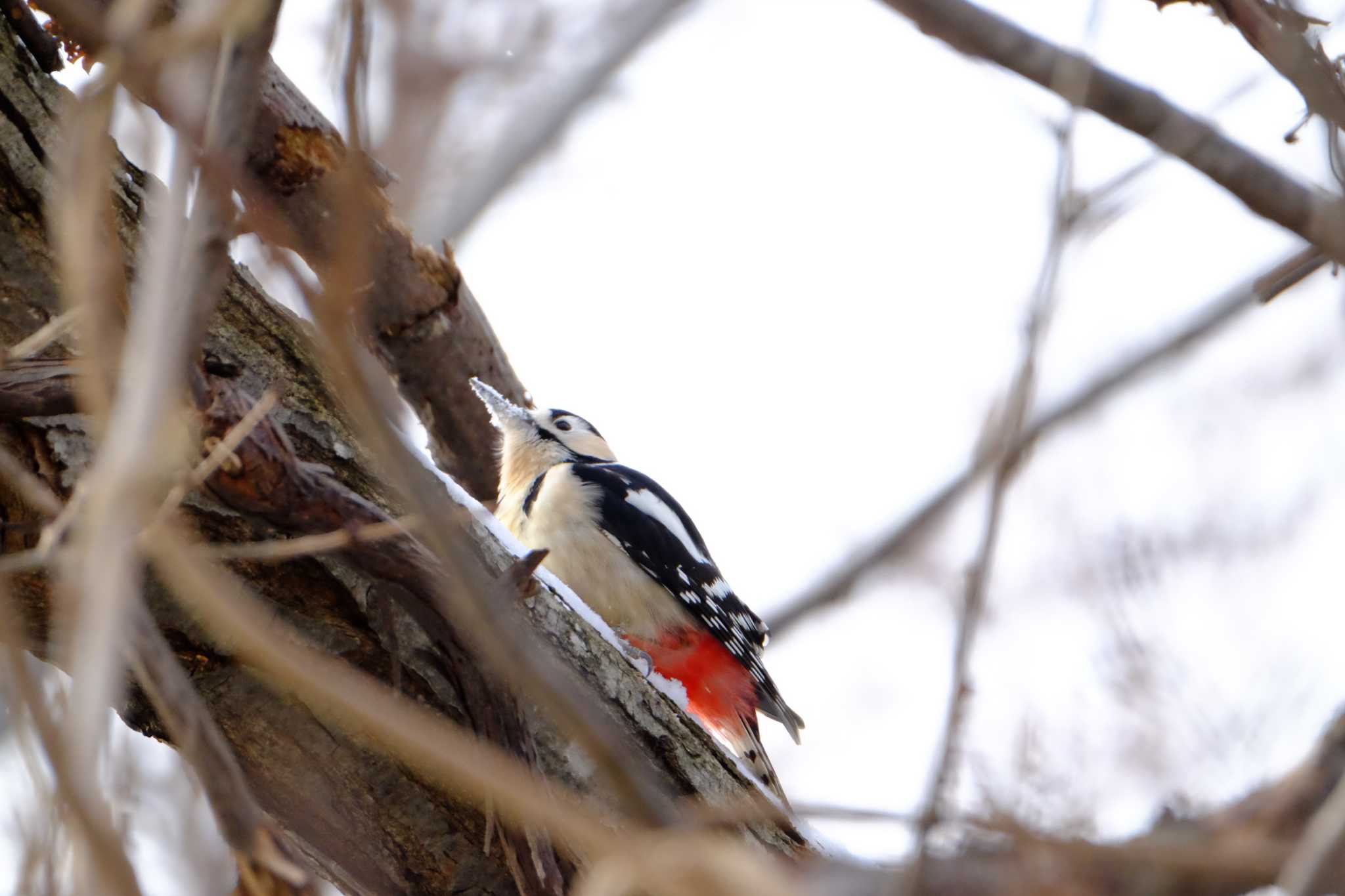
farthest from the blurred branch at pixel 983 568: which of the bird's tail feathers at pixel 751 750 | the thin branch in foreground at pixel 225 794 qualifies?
the bird's tail feathers at pixel 751 750

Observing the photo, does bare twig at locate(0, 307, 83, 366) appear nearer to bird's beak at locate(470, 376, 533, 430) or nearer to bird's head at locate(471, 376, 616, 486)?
bird's beak at locate(470, 376, 533, 430)

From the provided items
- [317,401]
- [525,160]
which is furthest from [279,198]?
[525,160]

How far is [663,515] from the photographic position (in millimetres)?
5219

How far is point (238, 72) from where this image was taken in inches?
52.2

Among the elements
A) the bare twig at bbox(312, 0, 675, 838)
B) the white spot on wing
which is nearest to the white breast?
the white spot on wing

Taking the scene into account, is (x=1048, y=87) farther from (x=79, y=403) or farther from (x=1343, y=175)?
(x=79, y=403)

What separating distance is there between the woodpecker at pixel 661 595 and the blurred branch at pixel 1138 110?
2519 millimetres

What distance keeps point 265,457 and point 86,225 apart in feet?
2.73

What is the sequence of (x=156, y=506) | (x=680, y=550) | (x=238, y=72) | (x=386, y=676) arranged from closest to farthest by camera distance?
(x=238, y=72)
(x=156, y=506)
(x=386, y=676)
(x=680, y=550)

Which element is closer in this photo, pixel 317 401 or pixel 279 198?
pixel 317 401

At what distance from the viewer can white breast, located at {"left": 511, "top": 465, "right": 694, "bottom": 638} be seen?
4.80 m

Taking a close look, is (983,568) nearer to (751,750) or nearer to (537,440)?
(751,750)

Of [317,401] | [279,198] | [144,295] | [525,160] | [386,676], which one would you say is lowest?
[144,295]

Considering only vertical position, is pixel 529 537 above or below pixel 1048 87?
above
